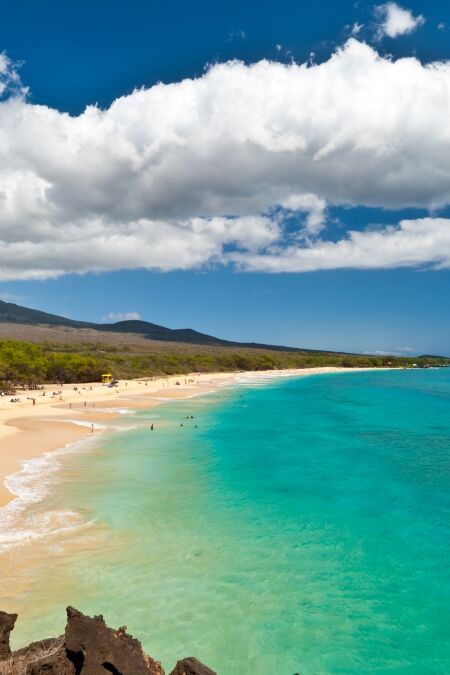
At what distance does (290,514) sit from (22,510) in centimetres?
1262

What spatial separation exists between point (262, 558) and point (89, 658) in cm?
1119

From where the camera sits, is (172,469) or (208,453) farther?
(208,453)

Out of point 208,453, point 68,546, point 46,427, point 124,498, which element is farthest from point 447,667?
point 46,427

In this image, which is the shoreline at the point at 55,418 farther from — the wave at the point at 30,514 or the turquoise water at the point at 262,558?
the turquoise water at the point at 262,558

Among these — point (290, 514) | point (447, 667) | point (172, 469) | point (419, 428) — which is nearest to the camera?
point (447, 667)

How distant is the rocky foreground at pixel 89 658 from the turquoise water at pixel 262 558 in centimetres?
469

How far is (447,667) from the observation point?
11.9 m

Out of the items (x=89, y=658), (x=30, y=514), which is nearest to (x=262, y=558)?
(x=30, y=514)

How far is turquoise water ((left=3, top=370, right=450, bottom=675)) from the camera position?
12602 mm

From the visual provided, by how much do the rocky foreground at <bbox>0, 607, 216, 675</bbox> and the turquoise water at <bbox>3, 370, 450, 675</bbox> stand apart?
469cm

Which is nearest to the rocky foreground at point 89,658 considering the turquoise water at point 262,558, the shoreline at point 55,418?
the turquoise water at point 262,558

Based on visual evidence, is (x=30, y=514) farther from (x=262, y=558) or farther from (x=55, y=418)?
(x=55, y=418)

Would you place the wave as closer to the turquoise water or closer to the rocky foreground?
the turquoise water

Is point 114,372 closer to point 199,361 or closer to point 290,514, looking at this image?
point 199,361
